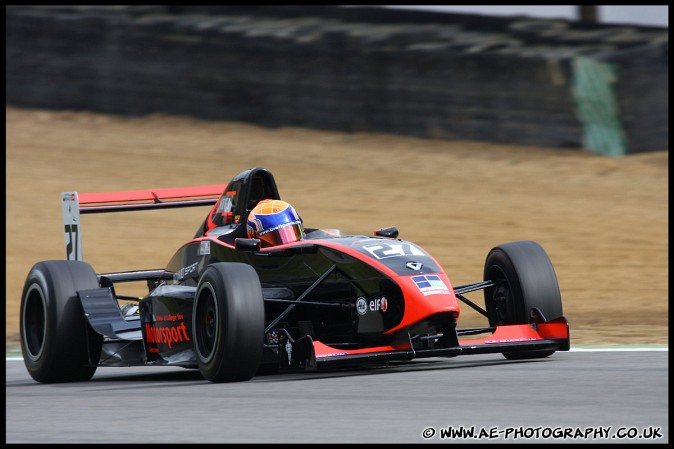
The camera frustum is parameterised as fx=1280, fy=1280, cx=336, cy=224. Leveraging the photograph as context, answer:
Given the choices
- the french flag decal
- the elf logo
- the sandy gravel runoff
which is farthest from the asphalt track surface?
the sandy gravel runoff

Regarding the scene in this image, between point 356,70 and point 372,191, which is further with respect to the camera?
point 356,70

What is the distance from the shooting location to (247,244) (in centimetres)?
873

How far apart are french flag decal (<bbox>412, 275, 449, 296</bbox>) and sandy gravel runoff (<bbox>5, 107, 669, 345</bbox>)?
556 centimetres

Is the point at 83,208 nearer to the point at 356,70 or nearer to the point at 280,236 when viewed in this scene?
the point at 280,236

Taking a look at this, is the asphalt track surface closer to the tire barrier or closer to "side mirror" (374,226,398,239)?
"side mirror" (374,226,398,239)

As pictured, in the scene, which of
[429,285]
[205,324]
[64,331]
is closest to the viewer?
[429,285]

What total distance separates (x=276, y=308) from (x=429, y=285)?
126 centimetres

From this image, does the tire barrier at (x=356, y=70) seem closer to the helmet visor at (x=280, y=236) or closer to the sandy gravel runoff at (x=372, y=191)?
the sandy gravel runoff at (x=372, y=191)

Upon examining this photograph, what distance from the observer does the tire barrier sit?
20422 millimetres

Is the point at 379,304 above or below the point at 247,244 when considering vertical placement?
below

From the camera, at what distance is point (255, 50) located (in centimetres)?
2252

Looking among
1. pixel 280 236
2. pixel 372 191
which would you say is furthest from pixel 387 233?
pixel 372 191

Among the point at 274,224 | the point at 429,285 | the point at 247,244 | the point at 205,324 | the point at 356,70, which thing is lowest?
the point at 205,324

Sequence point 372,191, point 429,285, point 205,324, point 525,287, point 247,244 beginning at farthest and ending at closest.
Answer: point 372,191 → point 525,287 → point 247,244 → point 205,324 → point 429,285
